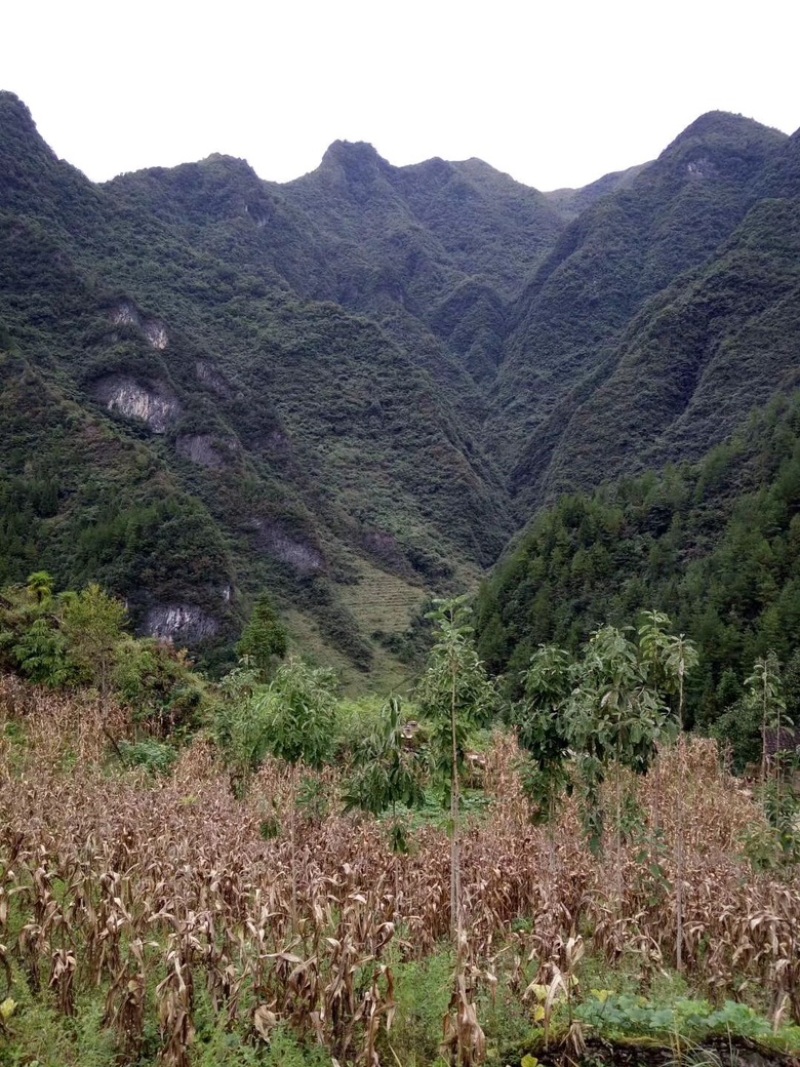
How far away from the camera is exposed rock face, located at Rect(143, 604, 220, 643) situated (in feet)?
169

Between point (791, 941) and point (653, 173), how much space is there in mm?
195495

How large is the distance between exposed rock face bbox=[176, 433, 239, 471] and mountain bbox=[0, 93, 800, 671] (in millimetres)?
288

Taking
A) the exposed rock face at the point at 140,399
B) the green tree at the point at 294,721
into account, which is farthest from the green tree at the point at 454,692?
the exposed rock face at the point at 140,399

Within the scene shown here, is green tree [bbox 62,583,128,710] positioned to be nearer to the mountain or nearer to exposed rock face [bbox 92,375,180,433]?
the mountain

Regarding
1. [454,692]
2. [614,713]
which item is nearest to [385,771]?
[454,692]

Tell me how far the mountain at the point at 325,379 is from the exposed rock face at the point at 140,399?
0.81 feet

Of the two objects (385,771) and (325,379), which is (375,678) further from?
(325,379)

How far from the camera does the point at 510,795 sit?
44.7ft

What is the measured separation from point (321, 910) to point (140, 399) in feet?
276

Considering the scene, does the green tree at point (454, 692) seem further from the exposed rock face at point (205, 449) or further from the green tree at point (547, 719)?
the exposed rock face at point (205, 449)

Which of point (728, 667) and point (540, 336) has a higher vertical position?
point (540, 336)

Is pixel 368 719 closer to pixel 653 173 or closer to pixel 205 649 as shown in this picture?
pixel 205 649

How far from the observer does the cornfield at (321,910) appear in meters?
5.80

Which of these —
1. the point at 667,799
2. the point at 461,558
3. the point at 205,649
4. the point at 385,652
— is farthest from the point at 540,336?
the point at 667,799
